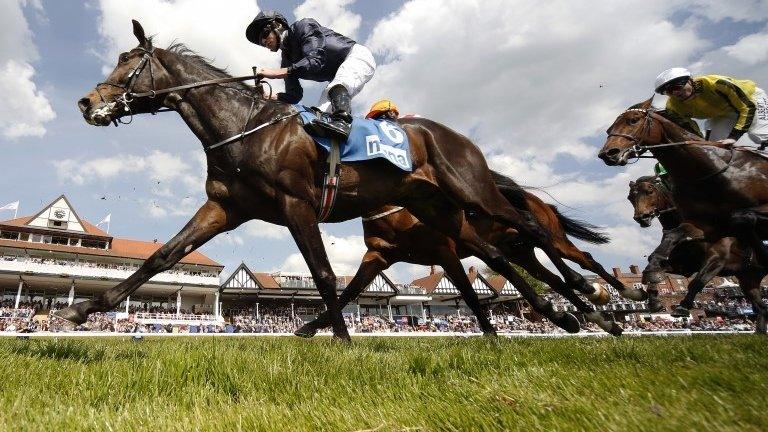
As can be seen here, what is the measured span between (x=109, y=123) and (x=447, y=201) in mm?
3857

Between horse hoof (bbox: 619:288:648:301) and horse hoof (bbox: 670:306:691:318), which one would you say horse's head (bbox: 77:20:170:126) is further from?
horse hoof (bbox: 670:306:691:318)

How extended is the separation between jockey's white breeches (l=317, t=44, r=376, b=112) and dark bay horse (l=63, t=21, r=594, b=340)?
2.24 ft

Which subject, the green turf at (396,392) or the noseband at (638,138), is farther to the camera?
the noseband at (638,138)

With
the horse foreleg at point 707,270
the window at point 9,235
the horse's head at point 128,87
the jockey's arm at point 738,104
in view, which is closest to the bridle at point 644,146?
the jockey's arm at point 738,104

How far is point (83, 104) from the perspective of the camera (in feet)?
15.1

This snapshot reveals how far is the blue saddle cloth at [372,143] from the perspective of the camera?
4766 millimetres

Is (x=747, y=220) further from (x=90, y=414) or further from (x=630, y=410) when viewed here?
(x=90, y=414)

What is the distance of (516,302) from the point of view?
188 ft

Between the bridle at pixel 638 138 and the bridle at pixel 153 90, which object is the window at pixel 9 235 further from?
the bridle at pixel 638 138

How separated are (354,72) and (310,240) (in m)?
2.09

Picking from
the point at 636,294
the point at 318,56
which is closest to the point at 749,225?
the point at 636,294

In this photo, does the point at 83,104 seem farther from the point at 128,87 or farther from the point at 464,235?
the point at 464,235

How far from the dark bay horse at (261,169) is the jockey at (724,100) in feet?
10.2

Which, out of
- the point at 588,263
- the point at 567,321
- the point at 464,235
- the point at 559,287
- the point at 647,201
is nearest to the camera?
the point at 567,321
